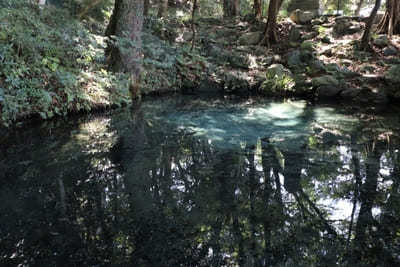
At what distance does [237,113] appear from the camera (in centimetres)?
928

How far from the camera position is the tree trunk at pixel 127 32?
30.0ft

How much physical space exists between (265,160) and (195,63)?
340 inches

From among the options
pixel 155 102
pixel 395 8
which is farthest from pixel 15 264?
pixel 395 8

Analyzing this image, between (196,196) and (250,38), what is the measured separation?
13225 millimetres

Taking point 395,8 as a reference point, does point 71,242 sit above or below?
below

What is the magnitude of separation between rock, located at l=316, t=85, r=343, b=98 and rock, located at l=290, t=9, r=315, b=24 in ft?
21.5

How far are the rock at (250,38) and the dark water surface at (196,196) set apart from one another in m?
9.44

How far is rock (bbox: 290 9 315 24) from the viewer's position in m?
16.8

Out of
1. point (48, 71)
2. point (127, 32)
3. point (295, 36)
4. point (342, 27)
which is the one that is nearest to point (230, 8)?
point (295, 36)

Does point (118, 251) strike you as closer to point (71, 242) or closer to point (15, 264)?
point (71, 242)

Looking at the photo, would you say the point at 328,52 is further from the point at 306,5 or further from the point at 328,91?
the point at 306,5

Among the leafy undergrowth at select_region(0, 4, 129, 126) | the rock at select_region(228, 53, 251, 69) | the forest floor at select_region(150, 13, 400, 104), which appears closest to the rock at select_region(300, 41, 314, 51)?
the forest floor at select_region(150, 13, 400, 104)

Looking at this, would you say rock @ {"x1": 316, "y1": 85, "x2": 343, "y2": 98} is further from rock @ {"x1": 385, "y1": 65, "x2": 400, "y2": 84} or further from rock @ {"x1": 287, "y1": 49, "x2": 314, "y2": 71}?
rock @ {"x1": 287, "y1": 49, "x2": 314, "y2": 71}

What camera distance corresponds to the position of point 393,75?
10.8 m
